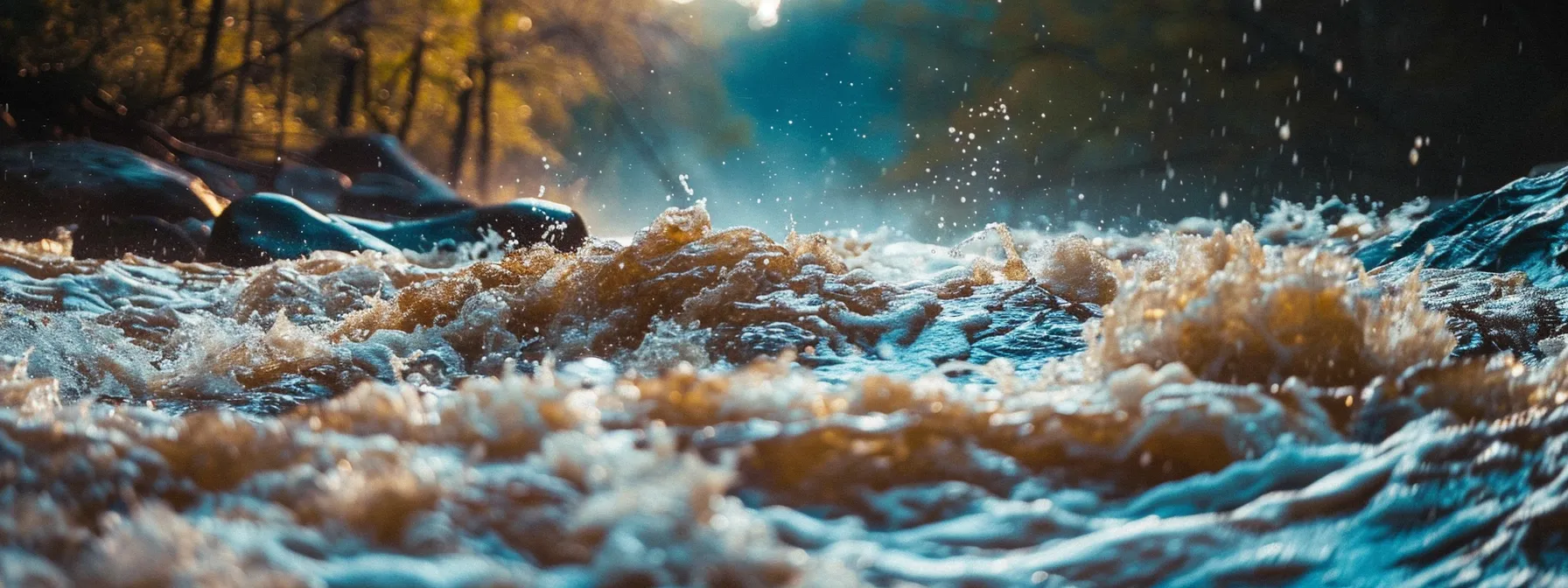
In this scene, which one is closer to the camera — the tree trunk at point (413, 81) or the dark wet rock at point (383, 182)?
the dark wet rock at point (383, 182)

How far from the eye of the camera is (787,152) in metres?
32.0

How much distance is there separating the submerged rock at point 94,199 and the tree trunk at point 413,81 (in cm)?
951

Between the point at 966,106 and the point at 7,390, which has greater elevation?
the point at 966,106

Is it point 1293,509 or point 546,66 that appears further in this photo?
point 546,66

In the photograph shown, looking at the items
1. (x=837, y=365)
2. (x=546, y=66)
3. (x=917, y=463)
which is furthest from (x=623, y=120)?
(x=917, y=463)

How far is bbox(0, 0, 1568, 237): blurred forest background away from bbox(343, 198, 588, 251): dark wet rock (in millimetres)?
6603

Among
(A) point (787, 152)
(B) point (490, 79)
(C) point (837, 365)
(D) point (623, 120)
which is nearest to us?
(C) point (837, 365)

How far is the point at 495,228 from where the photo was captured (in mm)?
12000

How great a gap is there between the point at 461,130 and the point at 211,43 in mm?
6282

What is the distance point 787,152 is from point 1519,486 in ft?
98.5

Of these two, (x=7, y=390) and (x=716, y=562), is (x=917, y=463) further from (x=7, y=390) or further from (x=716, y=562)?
(x=7, y=390)

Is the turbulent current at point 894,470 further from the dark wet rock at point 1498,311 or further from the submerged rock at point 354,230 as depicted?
the submerged rock at point 354,230

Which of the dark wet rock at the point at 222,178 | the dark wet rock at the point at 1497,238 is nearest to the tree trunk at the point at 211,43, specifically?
the dark wet rock at the point at 222,178

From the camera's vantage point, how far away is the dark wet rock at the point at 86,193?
39.4 feet
